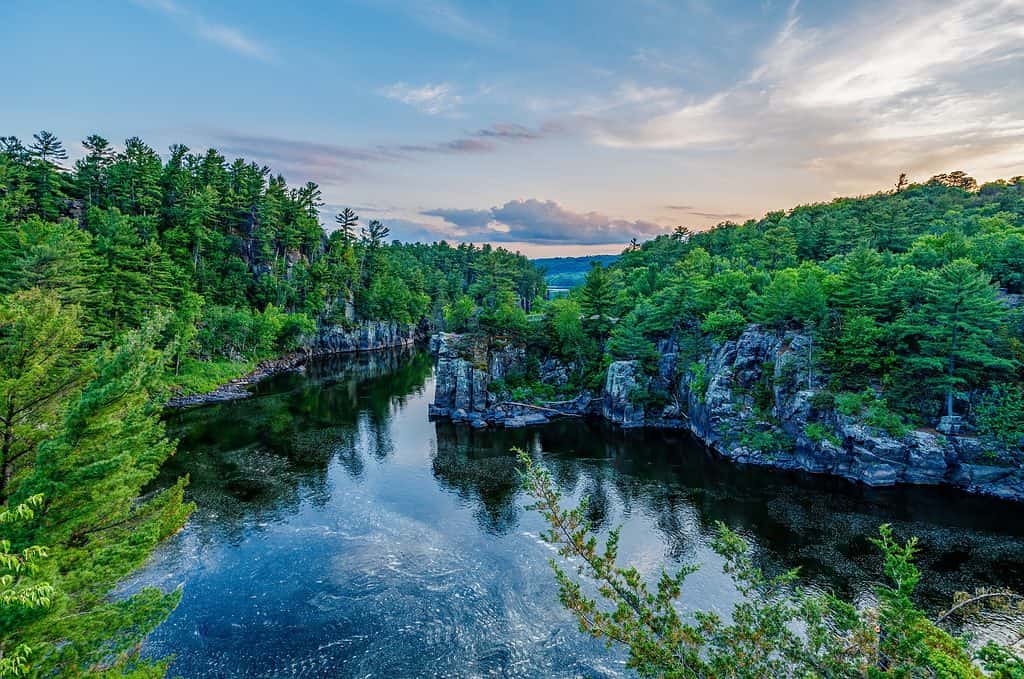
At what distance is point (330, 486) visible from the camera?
35.0 meters

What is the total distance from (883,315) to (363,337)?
3408 inches

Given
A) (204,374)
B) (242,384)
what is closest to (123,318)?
Answer: (204,374)

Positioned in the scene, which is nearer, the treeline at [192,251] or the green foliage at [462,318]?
the treeline at [192,251]

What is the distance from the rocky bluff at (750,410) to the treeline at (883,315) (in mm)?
1550

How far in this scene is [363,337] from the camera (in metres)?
99.3

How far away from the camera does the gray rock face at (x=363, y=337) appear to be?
9225 centimetres

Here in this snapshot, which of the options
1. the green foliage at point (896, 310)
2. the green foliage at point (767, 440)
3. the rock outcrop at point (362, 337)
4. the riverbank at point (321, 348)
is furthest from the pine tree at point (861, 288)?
the rock outcrop at point (362, 337)

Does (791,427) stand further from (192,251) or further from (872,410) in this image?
(192,251)

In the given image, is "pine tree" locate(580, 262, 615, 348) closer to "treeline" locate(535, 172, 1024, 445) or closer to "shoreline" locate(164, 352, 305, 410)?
"treeline" locate(535, 172, 1024, 445)

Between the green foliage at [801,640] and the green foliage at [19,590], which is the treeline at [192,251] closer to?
the green foliage at [19,590]

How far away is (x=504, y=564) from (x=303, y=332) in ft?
229

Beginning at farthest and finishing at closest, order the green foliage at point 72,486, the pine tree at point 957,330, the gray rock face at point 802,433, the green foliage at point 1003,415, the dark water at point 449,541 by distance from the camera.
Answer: the pine tree at point 957,330, the gray rock face at point 802,433, the green foliage at point 1003,415, the dark water at point 449,541, the green foliage at point 72,486

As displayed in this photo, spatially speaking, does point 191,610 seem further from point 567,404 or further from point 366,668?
point 567,404

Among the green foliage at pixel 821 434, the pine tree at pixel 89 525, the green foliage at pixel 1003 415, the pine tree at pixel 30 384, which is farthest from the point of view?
the green foliage at pixel 821 434
